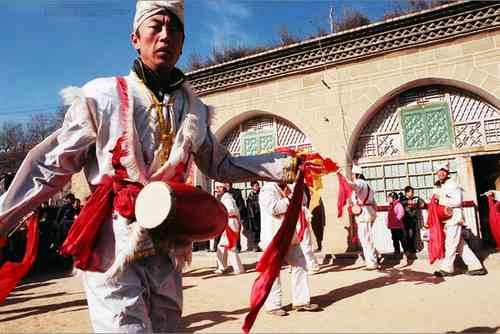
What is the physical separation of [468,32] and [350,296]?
5972 mm

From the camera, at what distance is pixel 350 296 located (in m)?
5.39

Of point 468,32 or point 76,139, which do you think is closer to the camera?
point 76,139

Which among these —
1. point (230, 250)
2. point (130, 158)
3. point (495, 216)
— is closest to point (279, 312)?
point (230, 250)

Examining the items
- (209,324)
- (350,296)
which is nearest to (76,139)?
(209,324)

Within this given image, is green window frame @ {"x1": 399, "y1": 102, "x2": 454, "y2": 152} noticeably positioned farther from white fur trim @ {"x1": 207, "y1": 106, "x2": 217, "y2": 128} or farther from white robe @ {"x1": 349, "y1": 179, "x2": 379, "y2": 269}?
white fur trim @ {"x1": 207, "y1": 106, "x2": 217, "y2": 128}

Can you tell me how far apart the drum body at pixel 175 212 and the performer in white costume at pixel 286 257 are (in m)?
3.12

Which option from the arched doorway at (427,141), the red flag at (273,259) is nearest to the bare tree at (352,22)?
the arched doorway at (427,141)

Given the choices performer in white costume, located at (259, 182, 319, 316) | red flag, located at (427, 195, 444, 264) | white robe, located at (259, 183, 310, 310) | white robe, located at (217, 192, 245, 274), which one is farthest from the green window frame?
white robe, located at (259, 183, 310, 310)

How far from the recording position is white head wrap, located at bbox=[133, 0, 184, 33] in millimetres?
1772

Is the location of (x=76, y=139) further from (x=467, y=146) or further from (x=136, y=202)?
(x=467, y=146)

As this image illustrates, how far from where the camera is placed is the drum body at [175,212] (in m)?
1.46

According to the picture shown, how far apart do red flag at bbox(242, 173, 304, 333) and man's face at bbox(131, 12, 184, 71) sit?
93cm

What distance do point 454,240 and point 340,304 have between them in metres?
2.80

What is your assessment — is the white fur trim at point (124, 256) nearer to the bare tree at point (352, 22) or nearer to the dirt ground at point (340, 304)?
the dirt ground at point (340, 304)
